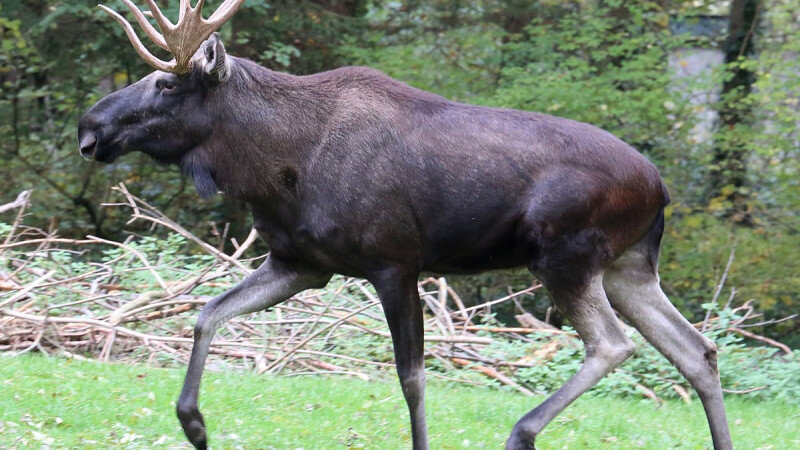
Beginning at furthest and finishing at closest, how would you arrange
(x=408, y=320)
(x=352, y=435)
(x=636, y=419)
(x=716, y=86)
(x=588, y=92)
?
(x=716, y=86)
(x=588, y=92)
(x=636, y=419)
(x=352, y=435)
(x=408, y=320)

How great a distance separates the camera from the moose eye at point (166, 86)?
6309 millimetres

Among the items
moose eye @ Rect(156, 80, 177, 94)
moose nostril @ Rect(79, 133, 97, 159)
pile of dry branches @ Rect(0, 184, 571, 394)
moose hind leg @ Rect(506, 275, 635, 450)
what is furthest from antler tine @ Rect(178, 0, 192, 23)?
pile of dry branches @ Rect(0, 184, 571, 394)

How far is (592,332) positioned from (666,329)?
1.77 ft

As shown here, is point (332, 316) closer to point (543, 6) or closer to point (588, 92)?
point (588, 92)

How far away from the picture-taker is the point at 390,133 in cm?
617

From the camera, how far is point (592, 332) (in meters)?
6.24

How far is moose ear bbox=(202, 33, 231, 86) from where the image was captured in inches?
243

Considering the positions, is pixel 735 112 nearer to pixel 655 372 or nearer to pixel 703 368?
pixel 655 372

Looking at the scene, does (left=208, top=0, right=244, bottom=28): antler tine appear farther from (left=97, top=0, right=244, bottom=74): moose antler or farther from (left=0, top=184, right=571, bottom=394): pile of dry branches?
(left=0, top=184, right=571, bottom=394): pile of dry branches

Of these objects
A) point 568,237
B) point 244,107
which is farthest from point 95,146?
point 568,237

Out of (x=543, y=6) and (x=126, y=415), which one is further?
(x=543, y=6)

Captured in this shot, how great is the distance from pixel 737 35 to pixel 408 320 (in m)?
12.9

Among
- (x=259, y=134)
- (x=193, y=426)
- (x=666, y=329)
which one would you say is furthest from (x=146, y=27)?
(x=666, y=329)

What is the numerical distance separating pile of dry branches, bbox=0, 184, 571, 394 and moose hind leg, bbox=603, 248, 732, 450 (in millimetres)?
3579
